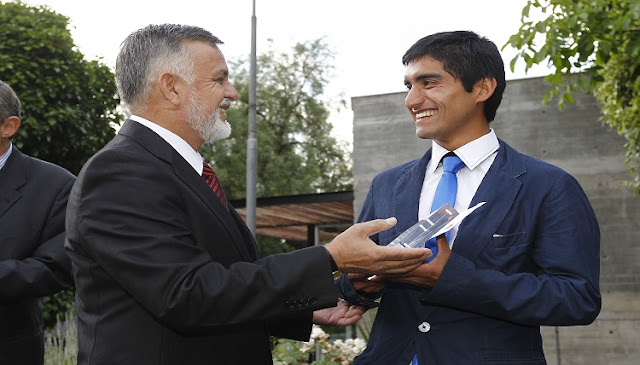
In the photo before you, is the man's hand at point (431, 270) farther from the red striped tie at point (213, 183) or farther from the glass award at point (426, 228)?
the red striped tie at point (213, 183)

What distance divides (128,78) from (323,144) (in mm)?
32749

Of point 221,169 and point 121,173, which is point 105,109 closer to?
point 121,173

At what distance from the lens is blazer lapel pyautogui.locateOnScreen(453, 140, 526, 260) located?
2.77m

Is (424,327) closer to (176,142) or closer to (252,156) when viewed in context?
(176,142)

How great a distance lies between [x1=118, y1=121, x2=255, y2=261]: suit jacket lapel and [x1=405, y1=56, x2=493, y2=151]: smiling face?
1.00m

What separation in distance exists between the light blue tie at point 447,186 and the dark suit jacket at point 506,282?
0.10 metres

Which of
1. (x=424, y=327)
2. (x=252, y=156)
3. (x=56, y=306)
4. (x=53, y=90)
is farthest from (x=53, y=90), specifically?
(x=424, y=327)

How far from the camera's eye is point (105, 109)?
1200 cm

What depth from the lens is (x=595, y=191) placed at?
487 inches

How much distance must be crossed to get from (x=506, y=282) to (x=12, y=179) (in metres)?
2.74

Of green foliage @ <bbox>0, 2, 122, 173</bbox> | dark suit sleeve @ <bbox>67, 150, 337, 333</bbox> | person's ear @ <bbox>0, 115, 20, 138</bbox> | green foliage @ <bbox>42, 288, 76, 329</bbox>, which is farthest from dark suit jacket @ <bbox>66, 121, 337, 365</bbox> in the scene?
green foliage @ <bbox>0, 2, 122, 173</bbox>

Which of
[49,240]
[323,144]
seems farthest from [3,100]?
[323,144]

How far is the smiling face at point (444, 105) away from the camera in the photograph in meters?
3.14

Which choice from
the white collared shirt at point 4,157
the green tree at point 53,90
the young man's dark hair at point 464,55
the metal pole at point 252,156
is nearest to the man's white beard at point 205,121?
the young man's dark hair at point 464,55
